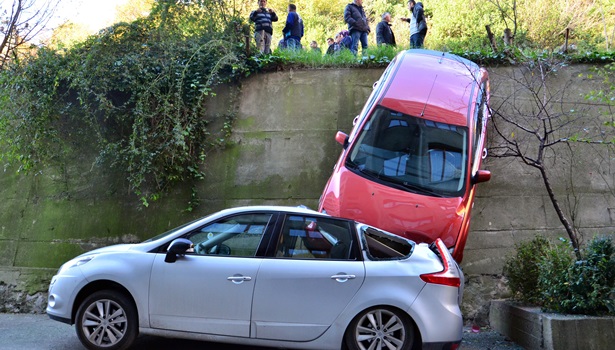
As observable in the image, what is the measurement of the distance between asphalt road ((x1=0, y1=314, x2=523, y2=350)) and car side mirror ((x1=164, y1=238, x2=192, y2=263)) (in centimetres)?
113

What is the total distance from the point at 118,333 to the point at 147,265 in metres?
0.71

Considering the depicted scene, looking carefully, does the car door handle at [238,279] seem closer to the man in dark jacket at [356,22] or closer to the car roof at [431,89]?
the car roof at [431,89]

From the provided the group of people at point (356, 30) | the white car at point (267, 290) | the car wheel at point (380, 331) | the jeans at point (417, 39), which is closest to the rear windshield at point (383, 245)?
the white car at point (267, 290)

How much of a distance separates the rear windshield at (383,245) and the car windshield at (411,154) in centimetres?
178

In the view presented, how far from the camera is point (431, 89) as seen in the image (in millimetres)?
8188

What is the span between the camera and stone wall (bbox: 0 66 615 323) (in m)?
8.95

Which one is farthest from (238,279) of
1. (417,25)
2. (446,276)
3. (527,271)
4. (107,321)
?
(417,25)

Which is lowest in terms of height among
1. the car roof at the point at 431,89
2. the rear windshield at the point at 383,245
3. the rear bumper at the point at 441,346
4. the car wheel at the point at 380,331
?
the rear bumper at the point at 441,346

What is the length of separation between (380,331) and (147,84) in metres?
6.44

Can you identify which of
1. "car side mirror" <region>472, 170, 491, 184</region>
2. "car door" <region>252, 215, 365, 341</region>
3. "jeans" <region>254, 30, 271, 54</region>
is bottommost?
"car door" <region>252, 215, 365, 341</region>

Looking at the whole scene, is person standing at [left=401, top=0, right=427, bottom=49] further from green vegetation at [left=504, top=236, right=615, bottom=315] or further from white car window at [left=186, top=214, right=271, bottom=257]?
white car window at [left=186, top=214, right=271, bottom=257]

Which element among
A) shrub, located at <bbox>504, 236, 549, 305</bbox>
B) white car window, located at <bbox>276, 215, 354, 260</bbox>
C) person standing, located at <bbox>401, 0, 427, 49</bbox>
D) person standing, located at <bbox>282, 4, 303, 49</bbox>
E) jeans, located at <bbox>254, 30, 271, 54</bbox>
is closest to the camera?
white car window, located at <bbox>276, 215, 354, 260</bbox>

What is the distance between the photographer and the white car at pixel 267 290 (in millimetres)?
5000

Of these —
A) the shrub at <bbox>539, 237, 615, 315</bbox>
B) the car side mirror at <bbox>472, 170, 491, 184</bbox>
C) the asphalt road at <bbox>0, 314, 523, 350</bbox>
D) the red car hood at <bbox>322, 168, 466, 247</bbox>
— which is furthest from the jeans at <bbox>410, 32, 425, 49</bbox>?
the shrub at <bbox>539, 237, 615, 315</bbox>
